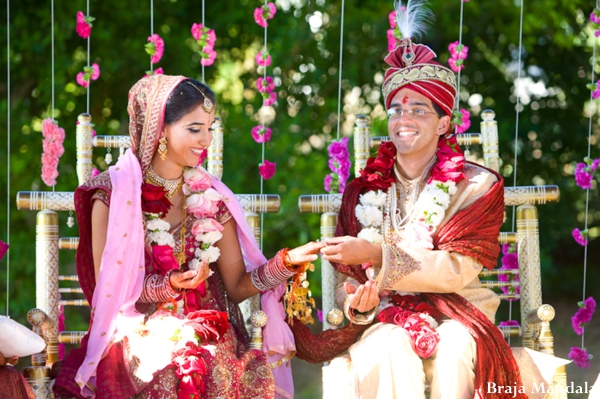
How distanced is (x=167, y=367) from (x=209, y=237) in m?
0.69

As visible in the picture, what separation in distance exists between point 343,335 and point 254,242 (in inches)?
23.7

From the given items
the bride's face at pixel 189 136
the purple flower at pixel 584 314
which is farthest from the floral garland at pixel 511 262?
the bride's face at pixel 189 136

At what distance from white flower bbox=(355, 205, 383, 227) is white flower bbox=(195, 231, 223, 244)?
0.69 metres

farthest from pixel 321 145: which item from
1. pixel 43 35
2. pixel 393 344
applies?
pixel 393 344

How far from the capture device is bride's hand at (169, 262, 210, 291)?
416cm

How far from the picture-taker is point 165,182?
4.50 meters

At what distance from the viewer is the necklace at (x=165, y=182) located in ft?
14.7

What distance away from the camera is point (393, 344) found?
4195 mm

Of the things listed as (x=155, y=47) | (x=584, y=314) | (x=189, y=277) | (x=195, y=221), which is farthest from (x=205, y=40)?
(x=584, y=314)

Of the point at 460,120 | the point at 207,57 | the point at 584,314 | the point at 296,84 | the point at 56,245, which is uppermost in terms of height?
the point at 296,84

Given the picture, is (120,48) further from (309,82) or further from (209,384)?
(209,384)

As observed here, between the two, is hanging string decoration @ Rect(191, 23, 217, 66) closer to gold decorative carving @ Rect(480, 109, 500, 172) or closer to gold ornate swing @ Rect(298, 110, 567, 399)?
gold ornate swing @ Rect(298, 110, 567, 399)

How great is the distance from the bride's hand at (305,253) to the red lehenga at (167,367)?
0.42 m

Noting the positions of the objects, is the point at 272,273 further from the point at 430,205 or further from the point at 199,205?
the point at 430,205
